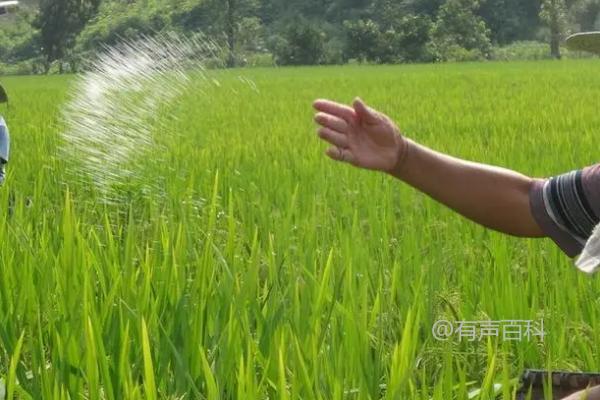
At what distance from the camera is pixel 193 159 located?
353 cm

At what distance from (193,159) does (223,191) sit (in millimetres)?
347

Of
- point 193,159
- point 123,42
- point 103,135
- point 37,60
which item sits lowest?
point 37,60

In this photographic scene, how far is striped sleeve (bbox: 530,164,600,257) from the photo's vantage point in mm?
1455

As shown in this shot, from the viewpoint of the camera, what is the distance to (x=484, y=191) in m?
1.62

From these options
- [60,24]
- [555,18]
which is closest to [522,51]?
[555,18]

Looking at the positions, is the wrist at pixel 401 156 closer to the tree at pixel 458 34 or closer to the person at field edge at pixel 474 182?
the person at field edge at pixel 474 182

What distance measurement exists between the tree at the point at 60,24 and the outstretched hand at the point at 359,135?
17233 mm

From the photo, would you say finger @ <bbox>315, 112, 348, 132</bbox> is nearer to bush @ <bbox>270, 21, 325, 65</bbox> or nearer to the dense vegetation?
the dense vegetation

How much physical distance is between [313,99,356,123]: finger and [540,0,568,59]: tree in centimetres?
3610

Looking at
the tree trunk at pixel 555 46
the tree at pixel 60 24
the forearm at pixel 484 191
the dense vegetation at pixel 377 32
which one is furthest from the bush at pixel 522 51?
the forearm at pixel 484 191

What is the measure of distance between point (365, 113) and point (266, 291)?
1.32 ft

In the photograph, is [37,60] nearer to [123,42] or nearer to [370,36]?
[370,36]

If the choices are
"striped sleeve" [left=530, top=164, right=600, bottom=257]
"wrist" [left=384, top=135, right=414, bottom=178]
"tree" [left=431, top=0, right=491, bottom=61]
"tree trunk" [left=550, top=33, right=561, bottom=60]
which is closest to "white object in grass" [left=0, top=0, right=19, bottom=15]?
→ "wrist" [left=384, top=135, right=414, bottom=178]

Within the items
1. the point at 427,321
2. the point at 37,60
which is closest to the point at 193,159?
the point at 427,321
